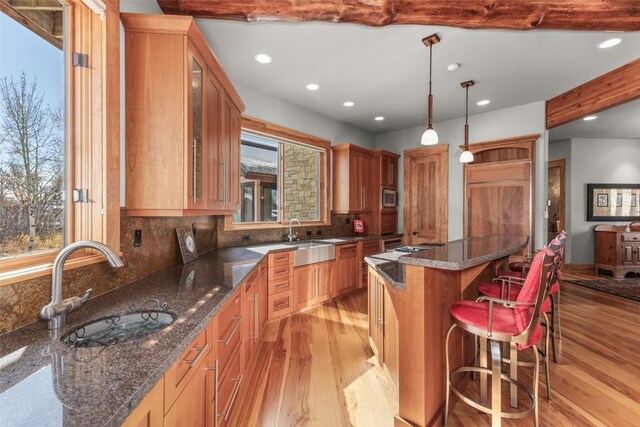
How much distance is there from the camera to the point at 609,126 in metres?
5.37

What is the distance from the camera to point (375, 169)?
5516mm

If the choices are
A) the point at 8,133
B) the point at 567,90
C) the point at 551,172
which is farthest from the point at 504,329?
the point at 551,172

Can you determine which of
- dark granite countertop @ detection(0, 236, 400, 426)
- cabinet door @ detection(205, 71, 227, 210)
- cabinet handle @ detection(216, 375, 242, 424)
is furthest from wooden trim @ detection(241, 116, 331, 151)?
cabinet handle @ detection(216, 375, 242, 424)

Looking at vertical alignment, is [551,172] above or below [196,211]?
above

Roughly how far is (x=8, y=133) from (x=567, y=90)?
561 cm

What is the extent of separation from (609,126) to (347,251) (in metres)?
5.50

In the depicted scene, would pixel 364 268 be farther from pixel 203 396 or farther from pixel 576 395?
pixel 203 396

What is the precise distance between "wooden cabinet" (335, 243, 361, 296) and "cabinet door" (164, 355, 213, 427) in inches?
120

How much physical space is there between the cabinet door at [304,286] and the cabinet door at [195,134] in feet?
6.35

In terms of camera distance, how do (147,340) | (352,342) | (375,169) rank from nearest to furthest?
(147,340)
(352,342)
(375,169)

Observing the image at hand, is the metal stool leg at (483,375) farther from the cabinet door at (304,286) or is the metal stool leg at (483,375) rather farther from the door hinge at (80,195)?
the door hinge at (80,195)

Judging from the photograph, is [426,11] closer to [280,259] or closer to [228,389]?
[280,259]

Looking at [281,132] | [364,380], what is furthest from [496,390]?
[281,132]

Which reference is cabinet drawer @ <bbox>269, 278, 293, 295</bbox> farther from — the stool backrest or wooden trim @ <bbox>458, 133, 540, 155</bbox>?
wooden trim @ <bbox>458, 133, 540, 155</bbox>
